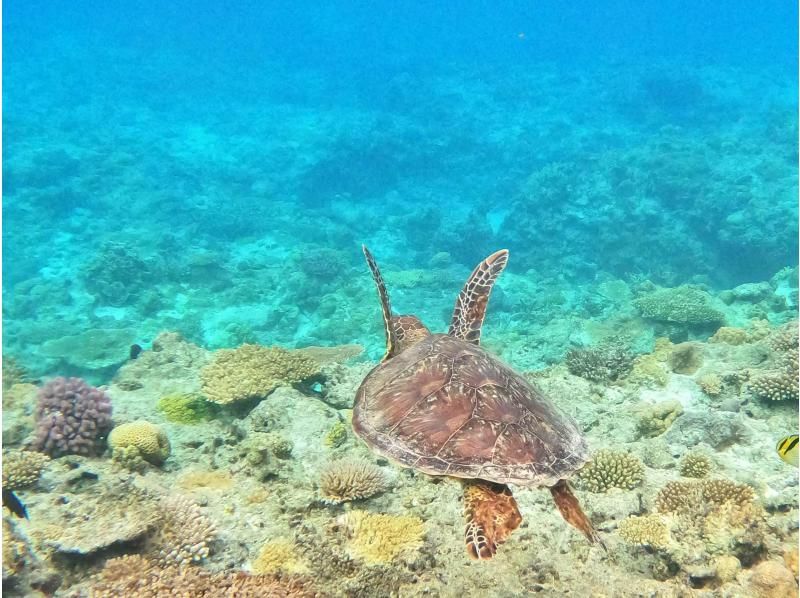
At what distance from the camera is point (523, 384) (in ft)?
12.8

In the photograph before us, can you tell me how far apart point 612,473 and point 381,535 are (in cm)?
220

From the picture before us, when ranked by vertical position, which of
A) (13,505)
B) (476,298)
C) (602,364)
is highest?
(476,298)

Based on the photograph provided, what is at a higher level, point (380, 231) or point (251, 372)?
point (251, 372)

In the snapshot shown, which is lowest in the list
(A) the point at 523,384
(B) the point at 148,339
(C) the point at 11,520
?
(B) the point at 148,339

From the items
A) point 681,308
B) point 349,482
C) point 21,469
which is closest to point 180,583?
point 349,482

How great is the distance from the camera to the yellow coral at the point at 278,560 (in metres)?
3.48

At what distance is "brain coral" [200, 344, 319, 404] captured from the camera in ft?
18.8

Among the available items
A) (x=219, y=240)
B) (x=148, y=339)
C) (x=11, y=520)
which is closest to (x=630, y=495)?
(x=11, y=520)

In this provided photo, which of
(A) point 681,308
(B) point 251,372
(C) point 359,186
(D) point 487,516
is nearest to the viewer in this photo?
(D) point 487,516

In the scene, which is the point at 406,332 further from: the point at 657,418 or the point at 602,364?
the point at 602,364

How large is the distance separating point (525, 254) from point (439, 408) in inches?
668

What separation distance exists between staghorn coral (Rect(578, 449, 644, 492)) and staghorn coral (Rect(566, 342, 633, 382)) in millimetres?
2497

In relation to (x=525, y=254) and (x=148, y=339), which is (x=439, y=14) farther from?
(x=148, y=339)

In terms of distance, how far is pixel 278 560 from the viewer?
355 cm
